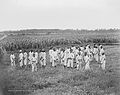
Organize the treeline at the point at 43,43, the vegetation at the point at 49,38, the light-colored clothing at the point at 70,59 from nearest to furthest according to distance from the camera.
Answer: the vegetation at the point at 49,38 → the treeline at the point at 43,43 → the light-colored clothing at the point at 70,59

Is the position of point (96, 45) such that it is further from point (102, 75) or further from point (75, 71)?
point (102, 75)

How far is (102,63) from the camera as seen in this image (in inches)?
489

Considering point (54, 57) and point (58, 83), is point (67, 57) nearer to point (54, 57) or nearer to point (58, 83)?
point (54, 57)

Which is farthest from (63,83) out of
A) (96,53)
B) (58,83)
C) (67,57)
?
(96,53)

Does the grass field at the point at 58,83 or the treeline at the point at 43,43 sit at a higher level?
the treeline at the point at 43,43

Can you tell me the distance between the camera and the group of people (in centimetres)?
1298

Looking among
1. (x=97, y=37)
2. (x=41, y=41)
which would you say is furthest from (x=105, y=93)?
(x=97, y=37)

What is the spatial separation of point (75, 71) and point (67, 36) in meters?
2.50

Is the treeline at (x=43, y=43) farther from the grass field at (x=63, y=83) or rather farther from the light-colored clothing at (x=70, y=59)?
the grass field at (x=63, y=83)

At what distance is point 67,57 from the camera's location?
1422cm

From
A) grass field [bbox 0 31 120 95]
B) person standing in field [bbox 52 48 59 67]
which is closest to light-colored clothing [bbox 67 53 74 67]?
person standing in field [bbox 52 48 59 67]

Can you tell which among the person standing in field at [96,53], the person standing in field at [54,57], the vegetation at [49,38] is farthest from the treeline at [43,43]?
the person standing in field at [96,53]

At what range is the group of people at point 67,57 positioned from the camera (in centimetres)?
1298

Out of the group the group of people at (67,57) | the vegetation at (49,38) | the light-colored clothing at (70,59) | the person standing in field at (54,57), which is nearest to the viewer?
the vegetation at (49,38)
